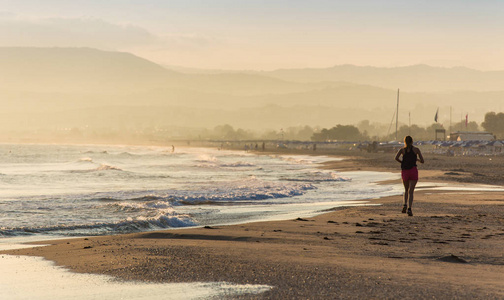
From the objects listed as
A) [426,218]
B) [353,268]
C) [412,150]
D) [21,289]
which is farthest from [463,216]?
[21,289]

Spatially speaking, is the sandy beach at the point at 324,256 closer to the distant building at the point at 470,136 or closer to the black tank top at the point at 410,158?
the black tank top at the point at 410,158

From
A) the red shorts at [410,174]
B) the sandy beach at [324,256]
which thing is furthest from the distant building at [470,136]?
the sandy beach at [324,256]

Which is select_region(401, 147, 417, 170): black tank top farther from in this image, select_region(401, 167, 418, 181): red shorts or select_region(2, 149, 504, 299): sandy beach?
select_region(2, 149, 504, 299): sandy beach

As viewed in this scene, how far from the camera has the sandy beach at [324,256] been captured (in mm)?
6379

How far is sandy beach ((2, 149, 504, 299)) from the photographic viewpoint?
6.38 meters

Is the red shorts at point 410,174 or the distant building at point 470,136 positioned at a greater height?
the distant building at point 470,136

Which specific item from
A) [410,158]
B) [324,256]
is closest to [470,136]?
[410,158]

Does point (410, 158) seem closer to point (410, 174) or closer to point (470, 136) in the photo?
point (410, 174)

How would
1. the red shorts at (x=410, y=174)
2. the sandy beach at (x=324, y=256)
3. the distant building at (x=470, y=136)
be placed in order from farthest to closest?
1. the distant building at (x=470, y=136)
2. the red shorts at (x=410, y=174)
3. the sandy beach at (x=324, y=256)

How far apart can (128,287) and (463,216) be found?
10.5m

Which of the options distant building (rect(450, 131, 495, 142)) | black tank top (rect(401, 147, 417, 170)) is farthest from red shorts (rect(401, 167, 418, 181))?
distant building (rect(450, 131, 495, 142))

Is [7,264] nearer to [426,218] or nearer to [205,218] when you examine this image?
[205,218]

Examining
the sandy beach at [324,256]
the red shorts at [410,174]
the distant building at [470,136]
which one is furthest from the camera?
the distant building at [470,136]

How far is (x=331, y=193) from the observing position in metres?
25.6
